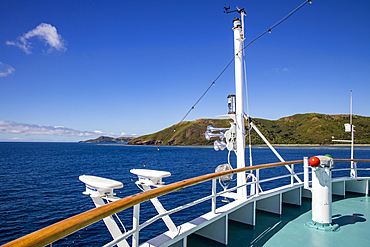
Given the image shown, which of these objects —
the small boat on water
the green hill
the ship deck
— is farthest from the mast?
the green hill

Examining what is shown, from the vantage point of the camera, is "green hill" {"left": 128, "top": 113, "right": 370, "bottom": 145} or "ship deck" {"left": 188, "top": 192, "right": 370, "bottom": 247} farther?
"green hill" {"left": 128, "top": 113, "right": 370, "bottom": 145}

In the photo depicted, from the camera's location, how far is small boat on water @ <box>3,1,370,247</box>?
1.92 m

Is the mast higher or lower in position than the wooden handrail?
higher

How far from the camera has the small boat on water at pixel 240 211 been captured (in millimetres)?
1915

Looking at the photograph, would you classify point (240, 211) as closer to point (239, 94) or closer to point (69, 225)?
point (239, 94)

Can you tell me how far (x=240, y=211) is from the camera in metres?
3.93

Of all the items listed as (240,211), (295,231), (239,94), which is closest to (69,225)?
(240,211)

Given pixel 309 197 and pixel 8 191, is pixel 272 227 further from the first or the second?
pixel 8 191

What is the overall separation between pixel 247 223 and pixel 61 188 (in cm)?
1883

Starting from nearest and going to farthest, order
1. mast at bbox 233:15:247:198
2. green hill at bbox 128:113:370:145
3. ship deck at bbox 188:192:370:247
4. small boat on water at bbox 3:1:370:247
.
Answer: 1. small boat on water at bbox 3:1:370:247
2. ship deck at bbox 188:192:370:247
3. mast at bbox 233:15:247:198
4. green hill at bbox 128:113:370:145

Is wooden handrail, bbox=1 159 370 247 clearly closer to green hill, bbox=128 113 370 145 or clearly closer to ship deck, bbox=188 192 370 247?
ship deck, bbox=188 192 370 247

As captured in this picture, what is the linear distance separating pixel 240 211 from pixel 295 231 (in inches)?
36.6

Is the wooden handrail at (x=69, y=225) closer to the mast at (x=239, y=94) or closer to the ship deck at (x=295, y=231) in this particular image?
the ship deck at (x=295, y=231)

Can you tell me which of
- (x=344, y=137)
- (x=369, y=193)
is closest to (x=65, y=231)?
(x=369, y=193)
